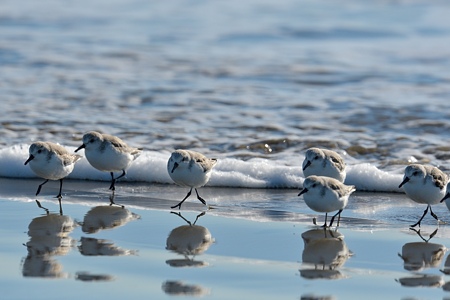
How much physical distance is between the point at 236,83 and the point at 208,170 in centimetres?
731

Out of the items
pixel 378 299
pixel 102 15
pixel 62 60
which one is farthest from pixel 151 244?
pixel 102 15

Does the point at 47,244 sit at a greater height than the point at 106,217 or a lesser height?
lesser

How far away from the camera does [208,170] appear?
7652 mm

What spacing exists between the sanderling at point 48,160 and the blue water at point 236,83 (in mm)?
1220

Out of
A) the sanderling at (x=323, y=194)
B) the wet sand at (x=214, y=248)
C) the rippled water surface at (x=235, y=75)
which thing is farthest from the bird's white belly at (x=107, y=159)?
the rippled water surface at (x=235, y=75)

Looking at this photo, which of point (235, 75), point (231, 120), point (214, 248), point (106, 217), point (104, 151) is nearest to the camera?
point (214, 248)

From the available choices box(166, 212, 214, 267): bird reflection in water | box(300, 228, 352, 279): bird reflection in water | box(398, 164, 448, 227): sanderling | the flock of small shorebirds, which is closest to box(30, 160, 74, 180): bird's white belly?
the flock of small shorebirds

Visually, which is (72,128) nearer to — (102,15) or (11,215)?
(11,215)

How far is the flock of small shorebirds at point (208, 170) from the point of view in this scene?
684cm

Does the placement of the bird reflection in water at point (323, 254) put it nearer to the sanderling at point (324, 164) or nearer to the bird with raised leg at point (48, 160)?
the sanderling at point (324, 164)

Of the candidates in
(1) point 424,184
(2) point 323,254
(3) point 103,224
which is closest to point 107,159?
(3) point 103,224

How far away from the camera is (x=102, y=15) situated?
2269 centimetres

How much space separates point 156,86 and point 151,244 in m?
8.35

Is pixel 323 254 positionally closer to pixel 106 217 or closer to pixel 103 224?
pixel 103 224
